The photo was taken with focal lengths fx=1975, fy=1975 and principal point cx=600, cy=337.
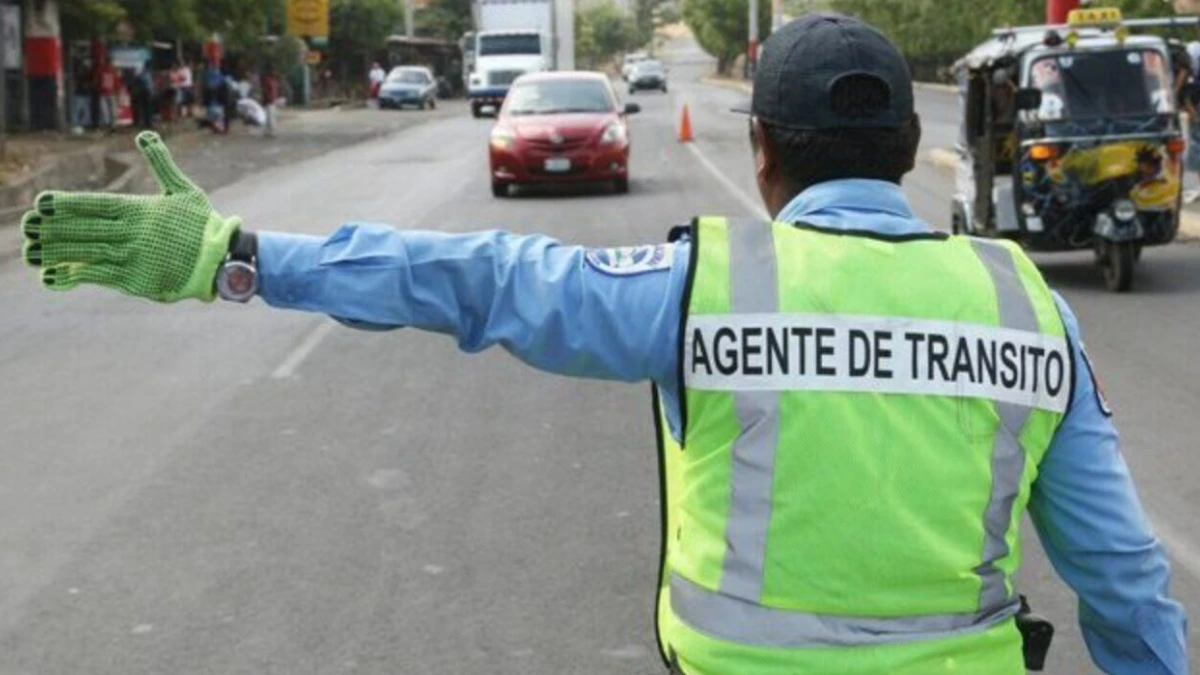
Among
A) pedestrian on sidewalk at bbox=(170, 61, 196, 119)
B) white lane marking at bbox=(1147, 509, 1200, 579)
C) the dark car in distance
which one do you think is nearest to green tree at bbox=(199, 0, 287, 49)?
pedestrian on sidewalk at bbox=(170, 61, 196, 119)

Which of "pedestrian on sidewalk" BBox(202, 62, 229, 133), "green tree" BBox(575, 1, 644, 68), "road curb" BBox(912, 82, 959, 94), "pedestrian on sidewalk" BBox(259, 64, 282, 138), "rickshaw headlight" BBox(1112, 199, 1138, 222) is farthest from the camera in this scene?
"green tree" BBox(575, 1, 644, 68)

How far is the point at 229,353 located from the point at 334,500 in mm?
4338

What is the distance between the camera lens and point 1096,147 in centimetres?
1432

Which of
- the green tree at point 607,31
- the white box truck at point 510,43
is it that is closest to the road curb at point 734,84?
the white box truck at point 510,43

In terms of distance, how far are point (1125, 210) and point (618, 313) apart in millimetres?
12351

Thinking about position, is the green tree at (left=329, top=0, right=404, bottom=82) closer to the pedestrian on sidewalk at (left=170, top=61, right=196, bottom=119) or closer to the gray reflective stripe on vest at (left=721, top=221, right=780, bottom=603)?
the pedestrian on sidewalk at (left=170, top=61, right=196, bottom=119)

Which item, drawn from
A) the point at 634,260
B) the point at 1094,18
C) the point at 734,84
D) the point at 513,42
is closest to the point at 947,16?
the point at 513,42

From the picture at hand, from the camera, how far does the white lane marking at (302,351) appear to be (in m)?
11.3

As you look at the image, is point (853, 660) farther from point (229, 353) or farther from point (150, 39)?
point (150, 39)

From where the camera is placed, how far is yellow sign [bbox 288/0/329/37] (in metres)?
57.2

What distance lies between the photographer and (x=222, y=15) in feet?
131

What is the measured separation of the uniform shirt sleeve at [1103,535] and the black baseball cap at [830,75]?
34 cm

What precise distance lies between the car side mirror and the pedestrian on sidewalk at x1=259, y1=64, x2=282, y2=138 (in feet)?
102

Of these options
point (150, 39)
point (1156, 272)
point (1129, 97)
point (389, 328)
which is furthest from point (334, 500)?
point (150, 39)
